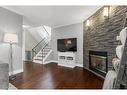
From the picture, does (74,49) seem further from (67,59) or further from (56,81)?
(56,81)

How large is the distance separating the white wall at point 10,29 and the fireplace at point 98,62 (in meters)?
2.76

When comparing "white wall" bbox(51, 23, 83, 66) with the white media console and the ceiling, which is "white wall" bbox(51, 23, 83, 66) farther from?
the ceiling

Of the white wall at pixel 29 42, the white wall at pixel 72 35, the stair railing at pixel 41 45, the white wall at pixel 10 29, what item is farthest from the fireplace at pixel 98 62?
the white wall at pixel 29 42

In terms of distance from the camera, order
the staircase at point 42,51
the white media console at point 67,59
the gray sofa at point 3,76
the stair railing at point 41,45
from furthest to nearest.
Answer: the stair railing at point 41,45
the staircase at point 42,51
the white media console at point 67,59
the gray sofa at point 3,76

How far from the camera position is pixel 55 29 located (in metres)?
6.85

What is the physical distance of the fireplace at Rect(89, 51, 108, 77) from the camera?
3299mm

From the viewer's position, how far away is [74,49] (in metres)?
5.45

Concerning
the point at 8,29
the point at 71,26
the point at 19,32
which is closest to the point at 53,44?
the point at 71,26

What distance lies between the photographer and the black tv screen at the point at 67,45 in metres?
5.45

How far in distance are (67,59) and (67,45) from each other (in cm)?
74

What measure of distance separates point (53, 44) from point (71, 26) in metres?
1.78

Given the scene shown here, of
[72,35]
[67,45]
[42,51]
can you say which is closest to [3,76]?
[67,45]

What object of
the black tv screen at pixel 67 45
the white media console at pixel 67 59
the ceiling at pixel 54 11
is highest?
the ceiling at pixel 54 11

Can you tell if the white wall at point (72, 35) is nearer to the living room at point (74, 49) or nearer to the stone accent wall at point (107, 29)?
the living room at point (74, 49)
